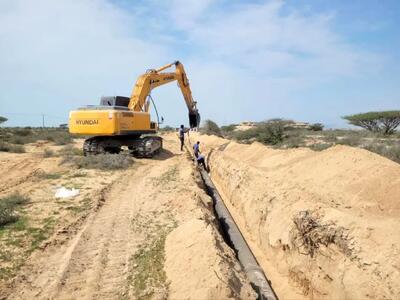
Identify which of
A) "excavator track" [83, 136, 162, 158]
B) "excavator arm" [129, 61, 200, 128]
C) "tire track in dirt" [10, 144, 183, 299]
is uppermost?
"excavator arm" [129, 61, 200, 128]

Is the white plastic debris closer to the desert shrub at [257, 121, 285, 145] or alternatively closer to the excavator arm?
the excavator arm

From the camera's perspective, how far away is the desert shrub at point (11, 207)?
7.67 meters

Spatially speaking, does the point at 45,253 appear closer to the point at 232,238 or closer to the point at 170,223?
the point at 170,223

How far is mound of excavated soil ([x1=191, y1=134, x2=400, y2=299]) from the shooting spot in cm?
556

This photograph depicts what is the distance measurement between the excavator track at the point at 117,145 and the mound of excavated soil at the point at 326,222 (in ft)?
20.4

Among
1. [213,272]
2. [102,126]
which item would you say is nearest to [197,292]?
[213,272]

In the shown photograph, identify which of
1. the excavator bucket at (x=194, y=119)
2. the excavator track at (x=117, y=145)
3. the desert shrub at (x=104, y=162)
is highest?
the excavator bucket at (x=194, y=119)

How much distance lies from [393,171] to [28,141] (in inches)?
1119

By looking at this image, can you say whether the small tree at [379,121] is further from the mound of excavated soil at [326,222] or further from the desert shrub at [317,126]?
the mound of excavated soil at [326,222]

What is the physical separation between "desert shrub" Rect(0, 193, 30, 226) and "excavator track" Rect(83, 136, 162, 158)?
8164 mm

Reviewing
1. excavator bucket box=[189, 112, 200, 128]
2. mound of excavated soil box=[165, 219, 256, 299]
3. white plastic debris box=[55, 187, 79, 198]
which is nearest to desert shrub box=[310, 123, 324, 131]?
excavator bucket box=[189, 112, 200, 128]

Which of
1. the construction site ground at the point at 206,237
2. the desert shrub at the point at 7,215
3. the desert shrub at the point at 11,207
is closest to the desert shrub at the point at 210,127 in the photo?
the construction site ground at the point at 206,237

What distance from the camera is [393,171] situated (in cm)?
862

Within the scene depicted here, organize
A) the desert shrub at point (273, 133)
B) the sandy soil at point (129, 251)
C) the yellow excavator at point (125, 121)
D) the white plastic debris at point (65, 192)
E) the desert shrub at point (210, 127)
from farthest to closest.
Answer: the desert shrub at point (210, 127) < the desert shrub at point (273, 133) < the yellow excavator at point (125, 121) < the white plastic debris at point (65, 192) < the sandy soil at point (129, 251)
